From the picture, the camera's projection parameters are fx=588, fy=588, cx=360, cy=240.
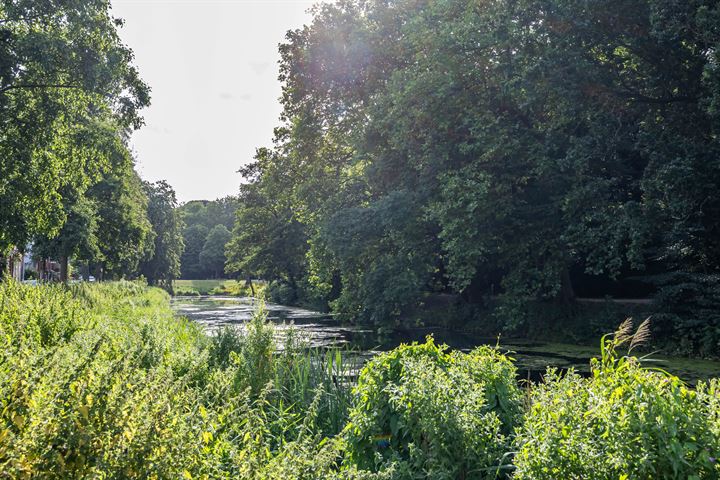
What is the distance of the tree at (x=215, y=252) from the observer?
3994 inches

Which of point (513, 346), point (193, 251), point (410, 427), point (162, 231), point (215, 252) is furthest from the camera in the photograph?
point (193, 251)

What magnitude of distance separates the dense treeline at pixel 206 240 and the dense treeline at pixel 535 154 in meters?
72.6

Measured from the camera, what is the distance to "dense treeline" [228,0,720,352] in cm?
1504

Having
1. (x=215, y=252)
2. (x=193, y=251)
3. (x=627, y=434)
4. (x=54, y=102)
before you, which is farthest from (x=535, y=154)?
(x=193, y=251)

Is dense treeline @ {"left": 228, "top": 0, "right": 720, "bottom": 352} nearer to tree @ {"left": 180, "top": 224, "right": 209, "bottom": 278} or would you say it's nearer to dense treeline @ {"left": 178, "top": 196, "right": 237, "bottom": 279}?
dense treeline @ {"left": 178, "top": 196, "right": 237, "bottom": 279}

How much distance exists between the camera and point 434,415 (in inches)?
152

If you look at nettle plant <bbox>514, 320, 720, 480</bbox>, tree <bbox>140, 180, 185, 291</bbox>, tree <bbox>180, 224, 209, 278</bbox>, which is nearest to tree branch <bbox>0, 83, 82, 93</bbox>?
nettle plant <bbox>514, 320, 720, 480</bbox>

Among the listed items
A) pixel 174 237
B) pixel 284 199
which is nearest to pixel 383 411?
→ pixel 284 199

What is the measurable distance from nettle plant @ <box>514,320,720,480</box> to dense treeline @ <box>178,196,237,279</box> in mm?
91127

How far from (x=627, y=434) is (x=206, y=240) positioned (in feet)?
345

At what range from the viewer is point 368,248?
2159cm

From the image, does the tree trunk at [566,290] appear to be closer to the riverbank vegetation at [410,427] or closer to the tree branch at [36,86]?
the riverbank vegetation at [410,427]

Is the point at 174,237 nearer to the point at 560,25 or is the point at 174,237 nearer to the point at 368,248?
the point at 368,248

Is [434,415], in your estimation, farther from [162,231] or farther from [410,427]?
[162,231]
